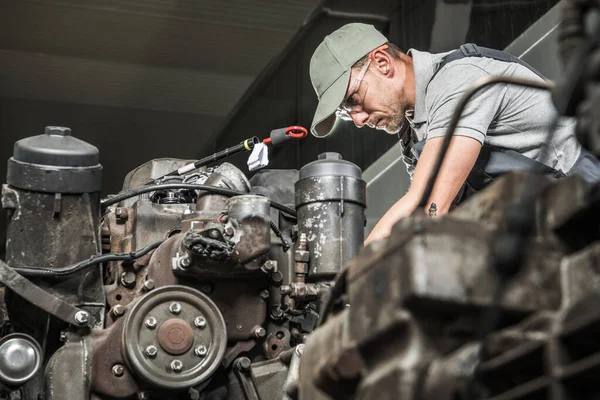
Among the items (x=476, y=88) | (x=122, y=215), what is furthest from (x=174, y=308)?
(x=476, y=88)

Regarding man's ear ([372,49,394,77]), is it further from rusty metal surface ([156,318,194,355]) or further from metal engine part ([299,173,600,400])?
metal engine part ([299,173,600,400])

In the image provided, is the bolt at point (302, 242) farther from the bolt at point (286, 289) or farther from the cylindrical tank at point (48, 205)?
the cylindrical tank at point (48, 205)

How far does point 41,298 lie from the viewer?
9.14 ft

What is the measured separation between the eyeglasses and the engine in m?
0.24

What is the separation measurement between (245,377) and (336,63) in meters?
1.08

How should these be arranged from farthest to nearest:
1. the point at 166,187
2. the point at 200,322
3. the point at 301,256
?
the point at 166,187, the point at 301,256, the point at 200,322

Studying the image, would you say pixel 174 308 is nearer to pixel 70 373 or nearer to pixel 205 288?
pixel 205 288

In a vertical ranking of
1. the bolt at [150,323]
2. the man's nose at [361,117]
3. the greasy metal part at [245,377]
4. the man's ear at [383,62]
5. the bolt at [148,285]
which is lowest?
the greasy metal part at [245,377]

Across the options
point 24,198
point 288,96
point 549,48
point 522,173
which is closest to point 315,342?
point 522,173

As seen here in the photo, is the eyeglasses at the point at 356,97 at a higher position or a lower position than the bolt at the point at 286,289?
higher

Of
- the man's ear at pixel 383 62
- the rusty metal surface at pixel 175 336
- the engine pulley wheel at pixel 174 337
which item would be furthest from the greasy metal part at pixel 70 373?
the man's ear at pixel 383 62

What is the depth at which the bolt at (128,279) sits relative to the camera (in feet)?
9.78

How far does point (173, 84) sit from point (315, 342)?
652 centimetres

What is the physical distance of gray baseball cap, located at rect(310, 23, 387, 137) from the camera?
10.3ft
